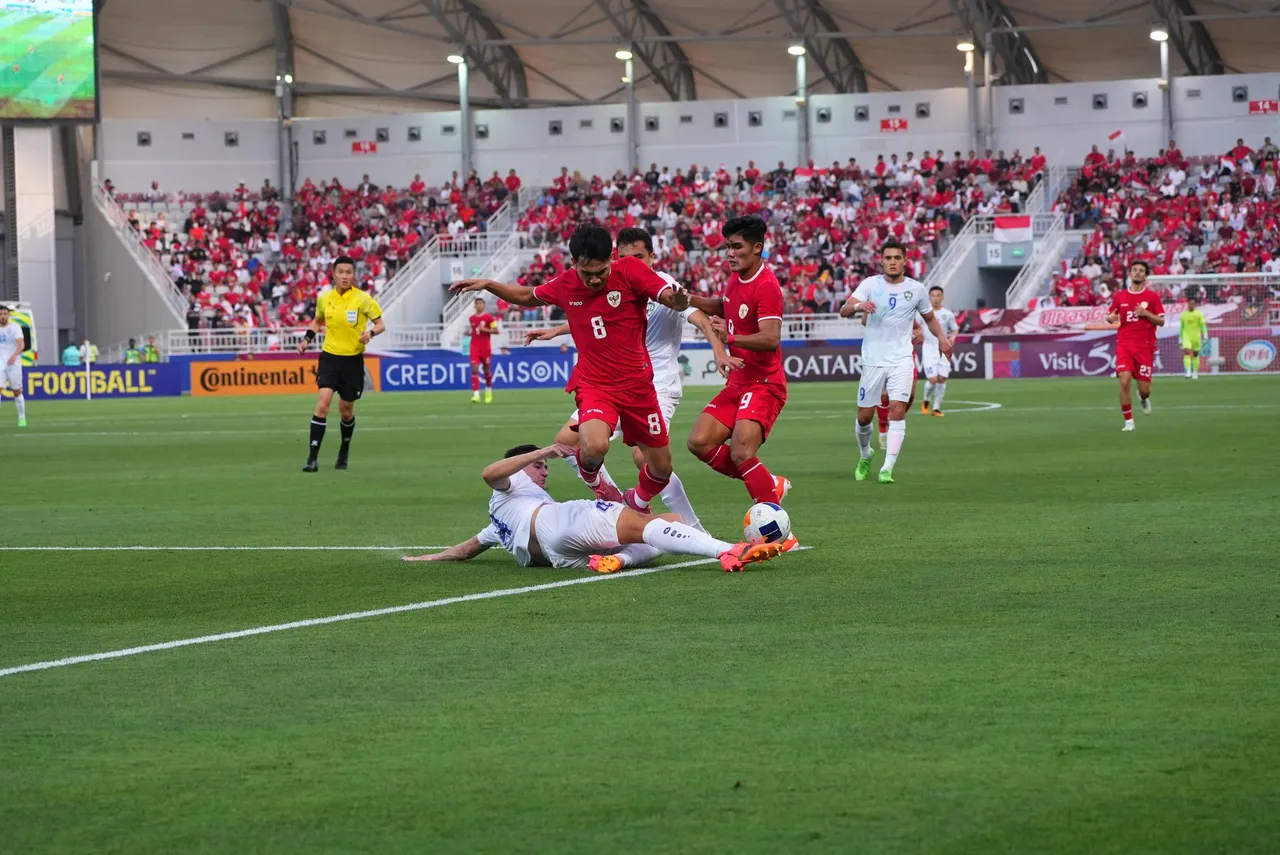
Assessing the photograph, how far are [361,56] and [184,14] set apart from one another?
655 centimetres

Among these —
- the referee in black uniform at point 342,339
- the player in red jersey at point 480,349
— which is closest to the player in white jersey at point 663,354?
the referee in black uniform at point 342,339

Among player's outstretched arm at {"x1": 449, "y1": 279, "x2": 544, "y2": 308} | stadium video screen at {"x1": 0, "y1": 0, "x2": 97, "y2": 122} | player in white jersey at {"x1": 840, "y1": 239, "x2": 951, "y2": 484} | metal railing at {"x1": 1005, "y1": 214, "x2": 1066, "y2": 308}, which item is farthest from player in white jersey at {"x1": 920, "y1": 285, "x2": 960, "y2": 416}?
stadium video screen at {"x1": 0, "y1": 0, "x2": 97, "y2": 122}

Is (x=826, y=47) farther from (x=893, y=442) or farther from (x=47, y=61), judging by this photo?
(x=893, y=442)

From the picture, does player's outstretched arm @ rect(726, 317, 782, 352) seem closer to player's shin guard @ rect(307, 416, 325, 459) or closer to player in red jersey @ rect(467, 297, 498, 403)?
player's shin guard @ rect(307, 416, 325, 459)

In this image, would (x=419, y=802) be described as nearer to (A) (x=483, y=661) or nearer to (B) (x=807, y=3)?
(A) (x=483, y=661)

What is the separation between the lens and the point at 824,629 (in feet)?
24.8

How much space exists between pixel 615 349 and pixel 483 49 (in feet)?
187

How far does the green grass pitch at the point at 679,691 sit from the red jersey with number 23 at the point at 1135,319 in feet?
36.3

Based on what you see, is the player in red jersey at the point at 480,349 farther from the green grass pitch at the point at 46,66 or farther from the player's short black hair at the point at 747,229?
the player's short black hair at the point at 747,229

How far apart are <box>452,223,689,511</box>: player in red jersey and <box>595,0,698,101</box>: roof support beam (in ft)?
165

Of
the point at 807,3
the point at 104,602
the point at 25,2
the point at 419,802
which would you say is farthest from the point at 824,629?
the point at 807,3

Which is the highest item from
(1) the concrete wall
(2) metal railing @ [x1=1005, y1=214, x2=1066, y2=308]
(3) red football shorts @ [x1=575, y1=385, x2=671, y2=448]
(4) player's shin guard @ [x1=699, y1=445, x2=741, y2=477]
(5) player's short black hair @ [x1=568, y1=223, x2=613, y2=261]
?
(1) the concrete wall

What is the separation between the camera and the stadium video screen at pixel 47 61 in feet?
159

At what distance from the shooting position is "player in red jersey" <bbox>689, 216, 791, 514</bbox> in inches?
428
